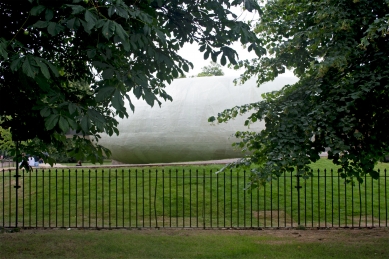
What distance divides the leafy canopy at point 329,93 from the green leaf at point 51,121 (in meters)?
3.36

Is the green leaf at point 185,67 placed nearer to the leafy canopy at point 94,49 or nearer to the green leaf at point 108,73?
the leafy canopy at point 94,49

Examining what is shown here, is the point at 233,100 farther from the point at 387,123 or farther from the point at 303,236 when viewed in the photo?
the point at 387,123

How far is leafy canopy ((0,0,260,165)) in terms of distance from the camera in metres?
4.27

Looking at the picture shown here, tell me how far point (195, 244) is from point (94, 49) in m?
5.77

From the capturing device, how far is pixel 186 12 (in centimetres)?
643

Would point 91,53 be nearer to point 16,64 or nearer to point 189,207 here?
point 16,64

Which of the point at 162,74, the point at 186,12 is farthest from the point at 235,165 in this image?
the point at 186,12

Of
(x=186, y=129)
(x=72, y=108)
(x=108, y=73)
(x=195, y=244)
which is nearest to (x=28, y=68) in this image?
(x=72, y=108)

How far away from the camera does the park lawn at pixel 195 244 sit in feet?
28.6

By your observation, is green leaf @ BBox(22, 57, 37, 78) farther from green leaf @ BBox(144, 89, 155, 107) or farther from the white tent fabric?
the white tent fabric

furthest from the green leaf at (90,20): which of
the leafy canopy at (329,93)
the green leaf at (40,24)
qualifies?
the leafy canopy at (329,93)

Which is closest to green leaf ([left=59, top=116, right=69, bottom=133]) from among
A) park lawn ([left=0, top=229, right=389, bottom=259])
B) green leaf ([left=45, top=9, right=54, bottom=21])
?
green leaf ([left=45, top=9, right=54, bottom=21])

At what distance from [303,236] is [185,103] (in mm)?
13557

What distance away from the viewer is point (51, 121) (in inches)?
160
